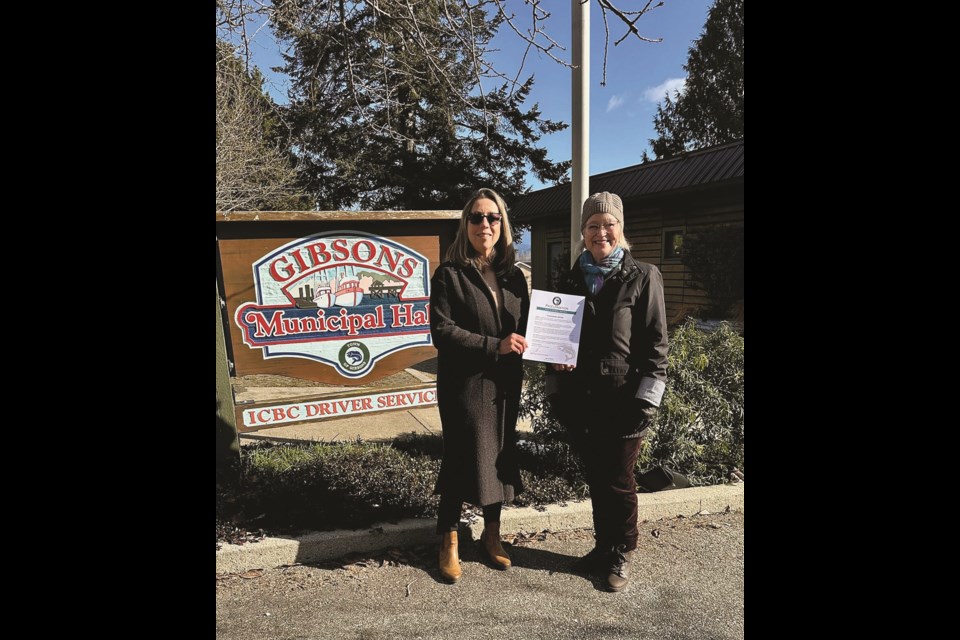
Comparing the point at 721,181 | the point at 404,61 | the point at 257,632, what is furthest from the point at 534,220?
the point at 257,632

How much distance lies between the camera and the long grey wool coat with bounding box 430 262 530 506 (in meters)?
2.71

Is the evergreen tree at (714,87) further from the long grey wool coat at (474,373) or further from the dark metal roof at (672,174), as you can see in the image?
the long grey wool coat at (474,373)

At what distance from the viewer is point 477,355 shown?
8.89 feet

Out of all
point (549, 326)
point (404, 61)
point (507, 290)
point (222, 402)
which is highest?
point (404, 61)

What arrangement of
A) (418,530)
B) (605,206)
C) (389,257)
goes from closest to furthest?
(605,206), (418,530), (389,257)

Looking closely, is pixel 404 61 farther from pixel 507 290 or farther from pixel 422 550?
pixel 422 550

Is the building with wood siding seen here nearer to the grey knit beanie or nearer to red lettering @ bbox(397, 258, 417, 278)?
red lettering @ bbox(397, 258, 417, 278)

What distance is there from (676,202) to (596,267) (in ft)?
35.5

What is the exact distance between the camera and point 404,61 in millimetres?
4605

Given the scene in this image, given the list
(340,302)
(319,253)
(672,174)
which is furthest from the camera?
(672,174)

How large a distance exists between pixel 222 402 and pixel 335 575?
66.3 inches

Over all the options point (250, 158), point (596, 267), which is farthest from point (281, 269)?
point (250, 158)

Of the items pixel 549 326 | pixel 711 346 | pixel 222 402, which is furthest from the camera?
pixel 711 346

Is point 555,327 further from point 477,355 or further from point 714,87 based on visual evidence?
point 714,87
